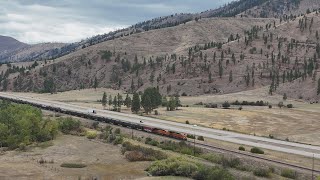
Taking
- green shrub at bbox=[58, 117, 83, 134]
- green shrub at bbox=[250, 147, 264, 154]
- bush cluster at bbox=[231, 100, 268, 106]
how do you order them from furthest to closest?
bush cluster at bbox=[231, 100, 268, 106] < green shrub at bbox=[58, 117, 83, 134] < green shrub at bbox=[250, 147, 264, 154]

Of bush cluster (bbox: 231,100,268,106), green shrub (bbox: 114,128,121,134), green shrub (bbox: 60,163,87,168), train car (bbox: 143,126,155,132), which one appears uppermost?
bush cluster (bbox: 231,100,268,106)

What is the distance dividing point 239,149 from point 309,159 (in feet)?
37.0

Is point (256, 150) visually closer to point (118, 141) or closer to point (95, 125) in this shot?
point (118, 141)

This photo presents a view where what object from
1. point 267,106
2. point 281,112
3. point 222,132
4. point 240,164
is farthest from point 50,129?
point 267,106

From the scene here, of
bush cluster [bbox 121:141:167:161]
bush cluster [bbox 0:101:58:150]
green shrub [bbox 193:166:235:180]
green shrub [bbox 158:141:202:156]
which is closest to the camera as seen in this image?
green shrub [bbox 193:166:235:180]

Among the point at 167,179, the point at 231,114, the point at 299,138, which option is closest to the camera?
the point at 167,179

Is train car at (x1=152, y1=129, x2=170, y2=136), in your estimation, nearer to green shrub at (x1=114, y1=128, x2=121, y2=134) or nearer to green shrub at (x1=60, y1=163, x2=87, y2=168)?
green shrub at (x1=114, y1=128, x2=121, y2=134)

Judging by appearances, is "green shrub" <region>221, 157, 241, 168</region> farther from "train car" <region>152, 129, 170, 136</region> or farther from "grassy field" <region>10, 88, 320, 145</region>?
"grassy field" <region>10, 88, 320, 145</region>

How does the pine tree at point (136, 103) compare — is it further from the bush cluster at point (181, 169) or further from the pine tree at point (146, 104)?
the bush cluster at point (181, 169)

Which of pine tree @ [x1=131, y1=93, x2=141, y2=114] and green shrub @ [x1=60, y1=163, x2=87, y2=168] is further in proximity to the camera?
pine tree @ [x1=131, y1=93, x2=141, y2=114]

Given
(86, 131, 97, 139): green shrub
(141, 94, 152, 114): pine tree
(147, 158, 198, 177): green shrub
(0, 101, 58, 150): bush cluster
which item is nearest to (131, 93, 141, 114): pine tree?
(141, 94, 152, 114): pine tree

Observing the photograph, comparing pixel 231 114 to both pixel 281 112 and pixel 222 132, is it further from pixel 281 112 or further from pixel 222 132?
pixel 222 132

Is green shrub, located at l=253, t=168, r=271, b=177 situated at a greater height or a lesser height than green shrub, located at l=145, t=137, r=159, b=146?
lesser

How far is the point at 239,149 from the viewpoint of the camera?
7362 cm
